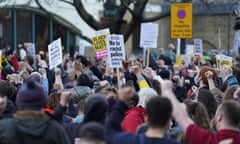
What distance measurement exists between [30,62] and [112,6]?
23.2ft

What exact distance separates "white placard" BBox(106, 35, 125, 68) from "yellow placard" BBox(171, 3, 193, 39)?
18.4 feet

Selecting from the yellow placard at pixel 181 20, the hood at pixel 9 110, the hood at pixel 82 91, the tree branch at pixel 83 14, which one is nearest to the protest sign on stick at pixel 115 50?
the hood at pixel 82 91

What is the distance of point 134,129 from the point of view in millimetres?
5801

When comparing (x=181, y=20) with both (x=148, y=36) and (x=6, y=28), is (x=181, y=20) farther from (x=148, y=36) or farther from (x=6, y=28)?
(x=6, y=28)

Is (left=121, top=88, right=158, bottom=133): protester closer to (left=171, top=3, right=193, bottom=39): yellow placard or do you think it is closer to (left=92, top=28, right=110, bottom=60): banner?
Answer: (left=92, top=28, right=110, bottom=60): banner

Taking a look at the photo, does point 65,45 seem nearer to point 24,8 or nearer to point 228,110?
point 24,8

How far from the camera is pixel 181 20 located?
15641 mm

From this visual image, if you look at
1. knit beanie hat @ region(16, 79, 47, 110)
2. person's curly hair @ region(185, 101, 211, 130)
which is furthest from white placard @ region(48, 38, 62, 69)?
knit beanie hat @ region(16, 79, 47, 110)

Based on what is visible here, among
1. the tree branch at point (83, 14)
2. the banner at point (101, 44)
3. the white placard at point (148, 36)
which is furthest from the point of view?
the tree branch at point (83, 14)

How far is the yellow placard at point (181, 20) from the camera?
610 inches

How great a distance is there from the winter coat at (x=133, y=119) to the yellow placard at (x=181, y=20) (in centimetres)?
967

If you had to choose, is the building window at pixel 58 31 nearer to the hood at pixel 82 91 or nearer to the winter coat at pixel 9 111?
the hood at pixel 82 91

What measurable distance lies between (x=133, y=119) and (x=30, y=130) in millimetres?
1594

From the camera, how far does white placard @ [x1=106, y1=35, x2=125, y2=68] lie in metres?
9.91
